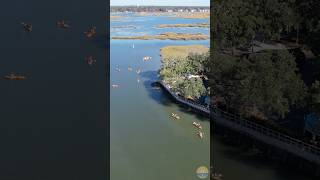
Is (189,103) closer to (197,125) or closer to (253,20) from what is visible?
(197,125)

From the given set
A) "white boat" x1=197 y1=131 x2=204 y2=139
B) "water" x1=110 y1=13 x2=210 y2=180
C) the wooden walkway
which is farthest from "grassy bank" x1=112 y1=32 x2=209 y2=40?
"white boat" x1=197 y1=131 x2=204 y2=139

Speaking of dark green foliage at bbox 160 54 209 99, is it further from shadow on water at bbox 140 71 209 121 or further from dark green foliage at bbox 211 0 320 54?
dark green foliage at bbox 211 0 320 54
